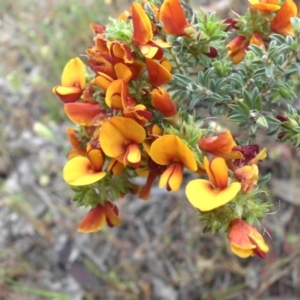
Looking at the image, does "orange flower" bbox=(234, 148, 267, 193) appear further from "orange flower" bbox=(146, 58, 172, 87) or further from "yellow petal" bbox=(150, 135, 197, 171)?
"orange flower" bbox=(146, 58, 172, 87)

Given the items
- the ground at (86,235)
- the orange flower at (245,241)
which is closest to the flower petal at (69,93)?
the orange flower at (245,241)

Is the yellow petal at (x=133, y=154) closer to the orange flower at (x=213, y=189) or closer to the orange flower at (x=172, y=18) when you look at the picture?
the orange flower at (x=213, y=189)

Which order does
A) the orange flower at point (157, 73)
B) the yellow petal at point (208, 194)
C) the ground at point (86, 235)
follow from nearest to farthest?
the yellow petal at point (208, 194), the orange flower at point (157, 73), the ground at point (86, 235)

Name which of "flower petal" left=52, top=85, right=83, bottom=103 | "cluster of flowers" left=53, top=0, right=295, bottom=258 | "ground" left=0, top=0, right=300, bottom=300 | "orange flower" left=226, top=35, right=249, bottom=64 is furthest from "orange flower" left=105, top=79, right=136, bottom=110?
"ground" left=0, top=0, right=300, bottom=300

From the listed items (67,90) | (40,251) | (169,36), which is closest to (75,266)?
(40,251)

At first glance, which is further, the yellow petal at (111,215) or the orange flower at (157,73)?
the yellow petal at (111,215)

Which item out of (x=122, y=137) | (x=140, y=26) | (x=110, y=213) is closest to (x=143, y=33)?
(x=140, y=26)

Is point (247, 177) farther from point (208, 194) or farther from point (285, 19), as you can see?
point (285, 19)
